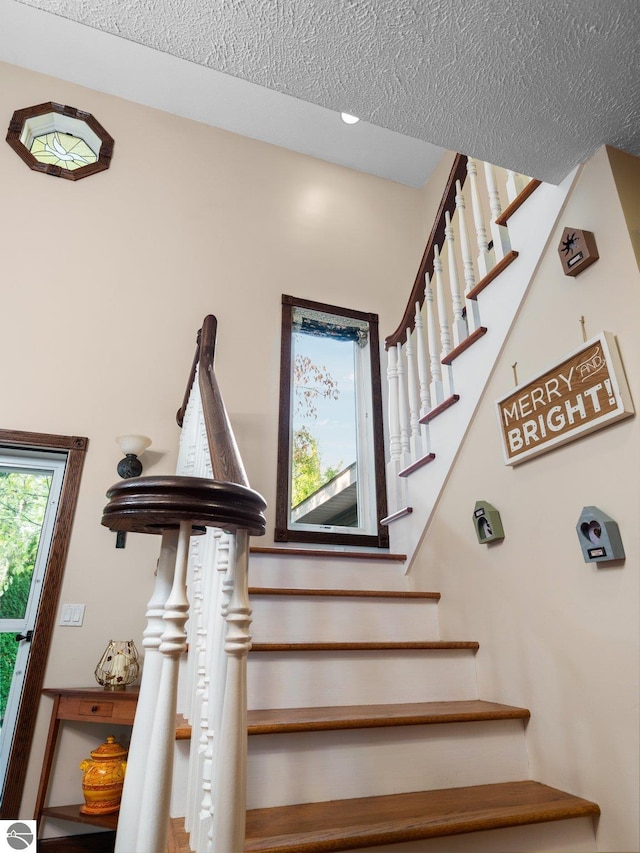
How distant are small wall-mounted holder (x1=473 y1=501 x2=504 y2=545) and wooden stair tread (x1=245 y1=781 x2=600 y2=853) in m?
0.72

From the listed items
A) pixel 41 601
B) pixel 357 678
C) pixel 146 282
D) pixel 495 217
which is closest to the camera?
pixel 357 678

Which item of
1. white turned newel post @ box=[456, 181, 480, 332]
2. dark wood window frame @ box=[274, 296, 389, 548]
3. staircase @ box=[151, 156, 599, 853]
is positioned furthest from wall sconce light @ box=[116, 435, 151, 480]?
white turned newel post @ box=[456, 181, 480, 332]

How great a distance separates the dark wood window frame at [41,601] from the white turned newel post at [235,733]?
2.17m

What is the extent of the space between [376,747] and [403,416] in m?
1.63

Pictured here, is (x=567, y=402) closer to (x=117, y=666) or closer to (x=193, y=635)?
(x=193, y=635)

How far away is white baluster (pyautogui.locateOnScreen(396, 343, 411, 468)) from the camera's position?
8.73ft

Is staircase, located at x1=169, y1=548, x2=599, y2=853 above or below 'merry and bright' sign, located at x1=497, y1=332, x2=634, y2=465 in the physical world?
below

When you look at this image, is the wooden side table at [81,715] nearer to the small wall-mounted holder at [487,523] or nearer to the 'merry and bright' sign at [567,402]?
the small wall-mounted holder at [487,523]

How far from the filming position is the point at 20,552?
2.84m

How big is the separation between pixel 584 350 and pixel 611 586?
0.64m

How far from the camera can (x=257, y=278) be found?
12.7 ft

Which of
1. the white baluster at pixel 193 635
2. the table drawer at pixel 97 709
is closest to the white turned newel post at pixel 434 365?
the white baluster at pixel 193 635

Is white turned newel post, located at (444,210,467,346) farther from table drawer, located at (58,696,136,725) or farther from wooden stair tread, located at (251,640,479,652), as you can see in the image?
table drawer, located at (58,696,136,725)

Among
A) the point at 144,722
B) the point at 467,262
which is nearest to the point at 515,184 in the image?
the point at 467,262
